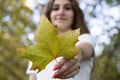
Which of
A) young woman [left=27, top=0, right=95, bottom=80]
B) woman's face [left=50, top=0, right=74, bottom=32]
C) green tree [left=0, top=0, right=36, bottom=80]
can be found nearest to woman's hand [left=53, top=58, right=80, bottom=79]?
young woman [left=27, top=0, right=95, bottom=80]

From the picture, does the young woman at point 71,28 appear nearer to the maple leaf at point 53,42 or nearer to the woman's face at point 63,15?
the woman's face at point 63,15

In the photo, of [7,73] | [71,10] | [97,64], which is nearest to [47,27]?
[71,10]

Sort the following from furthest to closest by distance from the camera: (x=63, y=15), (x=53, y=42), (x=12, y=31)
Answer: (x=12, y=31)
(x=63, y=15)
(x=53, y=42)

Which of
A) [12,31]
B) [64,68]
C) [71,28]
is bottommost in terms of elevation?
[64,68]

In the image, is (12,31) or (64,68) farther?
(12,31)

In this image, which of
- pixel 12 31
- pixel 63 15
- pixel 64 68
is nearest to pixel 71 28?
pixel 63 15

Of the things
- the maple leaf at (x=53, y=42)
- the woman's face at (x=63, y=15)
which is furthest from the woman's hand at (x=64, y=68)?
the woman's face at (x=63, y=15)

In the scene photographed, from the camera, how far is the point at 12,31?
8047mm

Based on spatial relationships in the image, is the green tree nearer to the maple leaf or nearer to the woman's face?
the woman's face

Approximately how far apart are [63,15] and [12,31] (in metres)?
5.71

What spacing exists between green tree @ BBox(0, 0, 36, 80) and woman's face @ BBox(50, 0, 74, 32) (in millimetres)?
2612

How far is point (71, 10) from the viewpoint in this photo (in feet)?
8.09

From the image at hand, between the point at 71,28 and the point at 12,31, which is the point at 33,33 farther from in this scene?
the point at 12,31

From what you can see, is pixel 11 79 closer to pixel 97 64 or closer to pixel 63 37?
pixel 97 64
